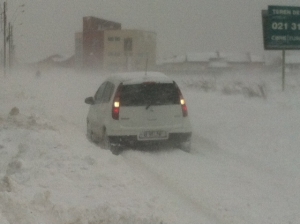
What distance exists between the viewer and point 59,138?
1066 cm

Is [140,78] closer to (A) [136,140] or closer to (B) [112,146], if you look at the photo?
(A) [136,140]

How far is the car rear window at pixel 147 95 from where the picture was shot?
11234 millimetres

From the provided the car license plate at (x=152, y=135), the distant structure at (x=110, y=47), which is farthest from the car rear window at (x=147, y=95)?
the distant structure at (x=110, y=47)

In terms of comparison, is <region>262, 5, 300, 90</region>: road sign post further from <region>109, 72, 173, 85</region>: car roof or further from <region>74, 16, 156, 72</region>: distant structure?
<region>74, 16, 156, 72</region>: distant structure

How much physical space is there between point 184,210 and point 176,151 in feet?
14.7

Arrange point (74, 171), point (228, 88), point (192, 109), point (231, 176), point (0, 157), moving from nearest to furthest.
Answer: point (74, 171) < point (231, 176) < point (0, 157) < point (192, 109) < point (228, 88)

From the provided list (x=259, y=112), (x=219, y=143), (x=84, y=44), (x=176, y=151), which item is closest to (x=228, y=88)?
(x=259, y=112)

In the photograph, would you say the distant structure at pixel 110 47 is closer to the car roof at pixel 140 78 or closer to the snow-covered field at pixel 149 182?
the car roof at pixel 140 78

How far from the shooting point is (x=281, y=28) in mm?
21828

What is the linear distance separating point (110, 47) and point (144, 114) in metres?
85.2

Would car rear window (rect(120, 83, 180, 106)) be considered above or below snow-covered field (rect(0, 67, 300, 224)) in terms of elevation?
above

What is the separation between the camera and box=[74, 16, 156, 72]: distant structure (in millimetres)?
89125

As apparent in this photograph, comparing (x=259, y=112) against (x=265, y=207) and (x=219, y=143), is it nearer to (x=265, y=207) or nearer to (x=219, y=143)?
(x=219, y=143)

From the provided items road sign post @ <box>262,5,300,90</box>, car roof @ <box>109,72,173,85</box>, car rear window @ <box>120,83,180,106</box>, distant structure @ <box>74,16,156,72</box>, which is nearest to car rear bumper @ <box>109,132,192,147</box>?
car rear window @ <box>120,83,180,106</box>
